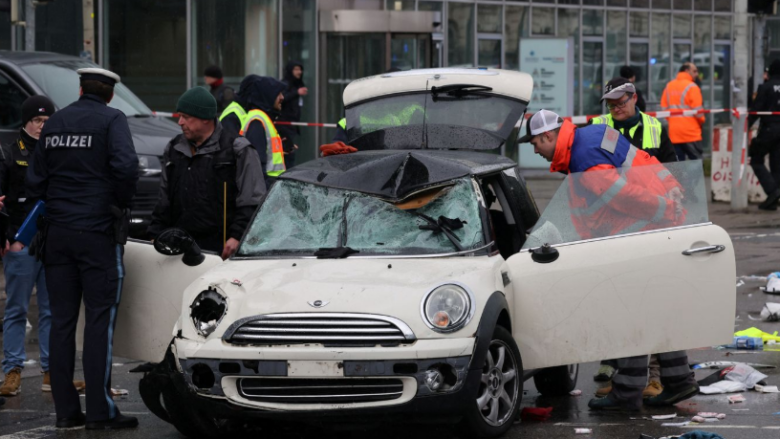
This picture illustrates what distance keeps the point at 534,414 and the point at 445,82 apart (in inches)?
112

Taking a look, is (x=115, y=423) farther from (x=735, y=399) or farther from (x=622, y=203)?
(x=735, y=399)

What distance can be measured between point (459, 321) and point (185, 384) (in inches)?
53.1

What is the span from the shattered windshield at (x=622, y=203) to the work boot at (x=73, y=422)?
2583 millimetres

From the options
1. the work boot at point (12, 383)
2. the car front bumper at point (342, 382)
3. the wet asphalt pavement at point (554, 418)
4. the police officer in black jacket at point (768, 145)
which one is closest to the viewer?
the car front bumper at point (342, 382)

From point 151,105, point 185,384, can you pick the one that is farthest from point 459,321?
point 151,105

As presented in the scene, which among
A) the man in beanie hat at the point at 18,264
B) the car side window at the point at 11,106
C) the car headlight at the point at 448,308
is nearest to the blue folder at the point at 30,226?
the man in beanie hat at the point at 18,264

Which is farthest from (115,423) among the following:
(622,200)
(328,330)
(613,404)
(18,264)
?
(622,200)

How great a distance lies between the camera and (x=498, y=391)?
664 cm

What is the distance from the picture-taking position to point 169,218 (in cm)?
796

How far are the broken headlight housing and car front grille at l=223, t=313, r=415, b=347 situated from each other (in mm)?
262

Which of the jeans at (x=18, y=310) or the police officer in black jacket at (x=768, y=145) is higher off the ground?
the police officer in black jacket at (x=768, y=145)

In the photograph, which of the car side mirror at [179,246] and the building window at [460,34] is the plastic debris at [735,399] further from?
the building window at [460,34]

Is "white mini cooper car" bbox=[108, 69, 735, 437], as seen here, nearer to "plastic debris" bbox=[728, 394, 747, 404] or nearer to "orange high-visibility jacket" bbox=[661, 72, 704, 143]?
"plastic debris" bbox=[728, 394, 747, 404]

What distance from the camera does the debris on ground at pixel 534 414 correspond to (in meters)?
7.28
